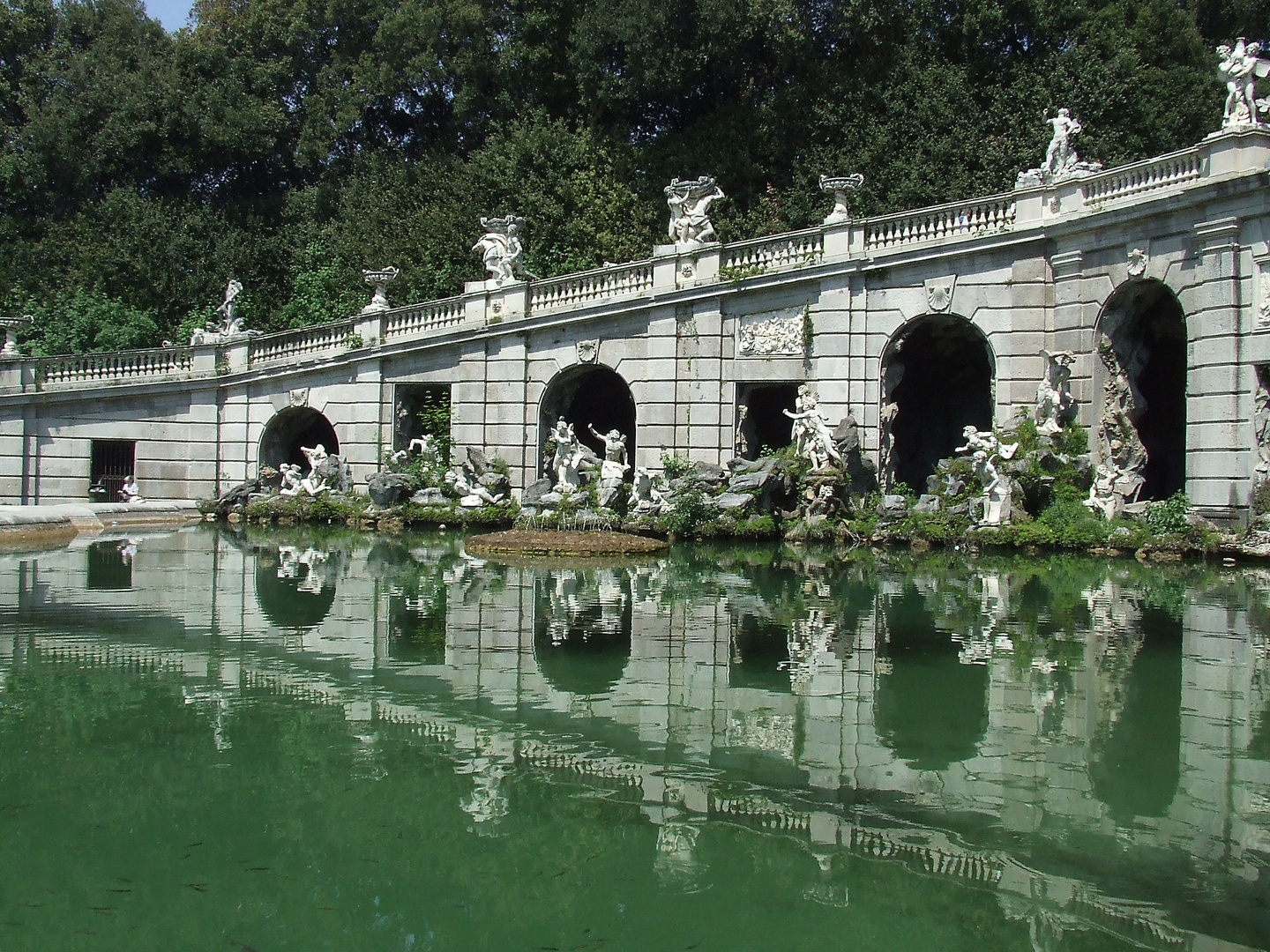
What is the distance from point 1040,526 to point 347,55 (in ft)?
97.4

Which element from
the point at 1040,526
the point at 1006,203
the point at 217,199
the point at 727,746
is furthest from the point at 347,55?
the point at 727,746

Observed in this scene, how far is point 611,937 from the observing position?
5223 mm

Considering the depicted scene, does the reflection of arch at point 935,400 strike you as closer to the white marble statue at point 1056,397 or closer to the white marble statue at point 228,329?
the white marble statue at point 1056,397

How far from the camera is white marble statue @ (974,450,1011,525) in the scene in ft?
72.0

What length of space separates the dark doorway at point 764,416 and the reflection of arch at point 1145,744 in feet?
54.0

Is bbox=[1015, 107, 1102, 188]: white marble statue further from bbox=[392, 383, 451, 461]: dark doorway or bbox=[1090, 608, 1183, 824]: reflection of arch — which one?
bbox=[1090, 608, 1183, 824]: reflection of arch

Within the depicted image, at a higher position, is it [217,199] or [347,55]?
[347,55]

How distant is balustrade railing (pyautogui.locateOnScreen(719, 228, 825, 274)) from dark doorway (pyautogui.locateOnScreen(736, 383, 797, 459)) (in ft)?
8.62

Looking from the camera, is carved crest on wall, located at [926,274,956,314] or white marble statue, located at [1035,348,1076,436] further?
carved crest on wall, located at [926,274,956,314]

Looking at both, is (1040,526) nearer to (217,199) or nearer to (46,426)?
(46,426)

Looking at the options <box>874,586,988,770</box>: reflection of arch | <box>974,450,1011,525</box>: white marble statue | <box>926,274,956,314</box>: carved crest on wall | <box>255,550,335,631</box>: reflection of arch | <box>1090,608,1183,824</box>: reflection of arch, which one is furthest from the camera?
<box>926,274,956,314</box>: carved crest on wall

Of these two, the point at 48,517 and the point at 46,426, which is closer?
the point at 48,517

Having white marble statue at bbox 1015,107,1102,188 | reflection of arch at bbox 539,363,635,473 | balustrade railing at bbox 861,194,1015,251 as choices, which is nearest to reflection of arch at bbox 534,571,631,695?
balustrade railing at bbox 861,194,1015,251

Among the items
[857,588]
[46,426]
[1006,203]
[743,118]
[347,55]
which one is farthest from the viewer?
[347,55]
